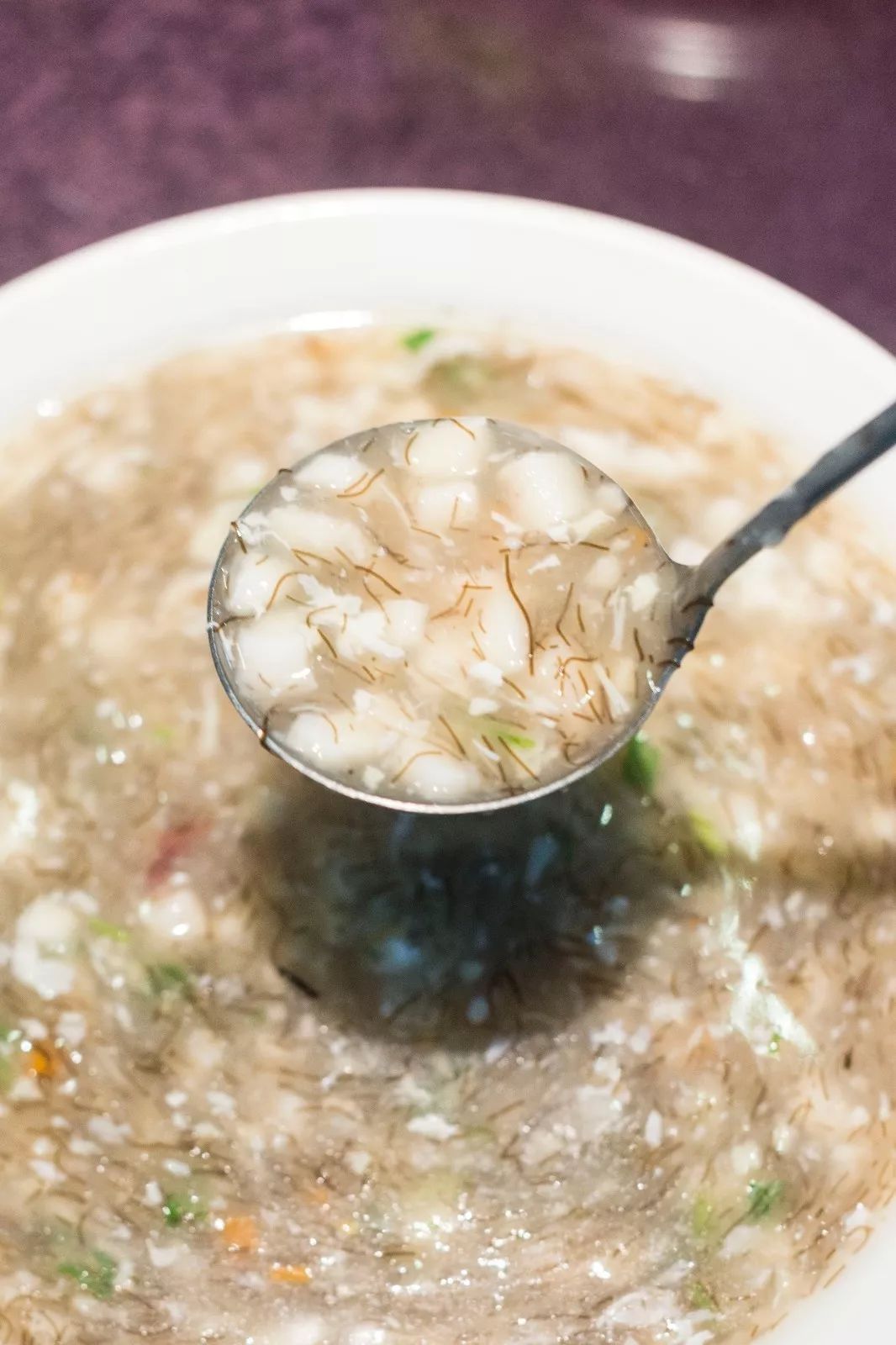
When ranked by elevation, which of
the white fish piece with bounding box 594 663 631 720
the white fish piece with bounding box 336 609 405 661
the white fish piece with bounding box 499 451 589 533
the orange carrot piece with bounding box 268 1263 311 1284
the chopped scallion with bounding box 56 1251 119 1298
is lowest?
the orange carrot piece with bounding box 268 1263 311 1284

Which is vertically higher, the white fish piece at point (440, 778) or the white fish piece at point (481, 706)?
the white fish piece at point (481, 706)

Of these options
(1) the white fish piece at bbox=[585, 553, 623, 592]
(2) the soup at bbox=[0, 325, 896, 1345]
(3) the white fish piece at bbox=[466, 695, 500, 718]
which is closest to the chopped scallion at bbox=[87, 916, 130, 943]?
(2) the soup at bbox=[0, 325, 896, 1345]

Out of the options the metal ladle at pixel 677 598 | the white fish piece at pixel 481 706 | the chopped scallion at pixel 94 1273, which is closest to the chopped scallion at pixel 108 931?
the chopped scallion at pixel 94 1273

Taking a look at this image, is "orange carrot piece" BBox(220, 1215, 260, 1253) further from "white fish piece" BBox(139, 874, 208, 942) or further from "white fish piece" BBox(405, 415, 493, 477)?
"white fish piece" BBox(405, 415, 493, 477)

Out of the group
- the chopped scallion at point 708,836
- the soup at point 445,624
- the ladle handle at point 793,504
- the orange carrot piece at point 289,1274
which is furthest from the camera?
the chopped scallion at point 708,836

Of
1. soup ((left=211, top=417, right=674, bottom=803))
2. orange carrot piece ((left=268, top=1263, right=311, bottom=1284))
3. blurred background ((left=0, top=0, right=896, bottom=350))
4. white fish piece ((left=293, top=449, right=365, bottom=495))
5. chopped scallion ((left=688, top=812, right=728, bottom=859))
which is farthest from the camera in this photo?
blurred background ((left=0, top=0, right=896, bottom=350))

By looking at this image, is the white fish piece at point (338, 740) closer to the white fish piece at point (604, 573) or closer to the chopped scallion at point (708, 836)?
the white fish piece at point (604, 573)

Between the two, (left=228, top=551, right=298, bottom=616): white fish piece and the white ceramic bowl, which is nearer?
(left=228, top=551, right=298, bottom=616): white fish piece
